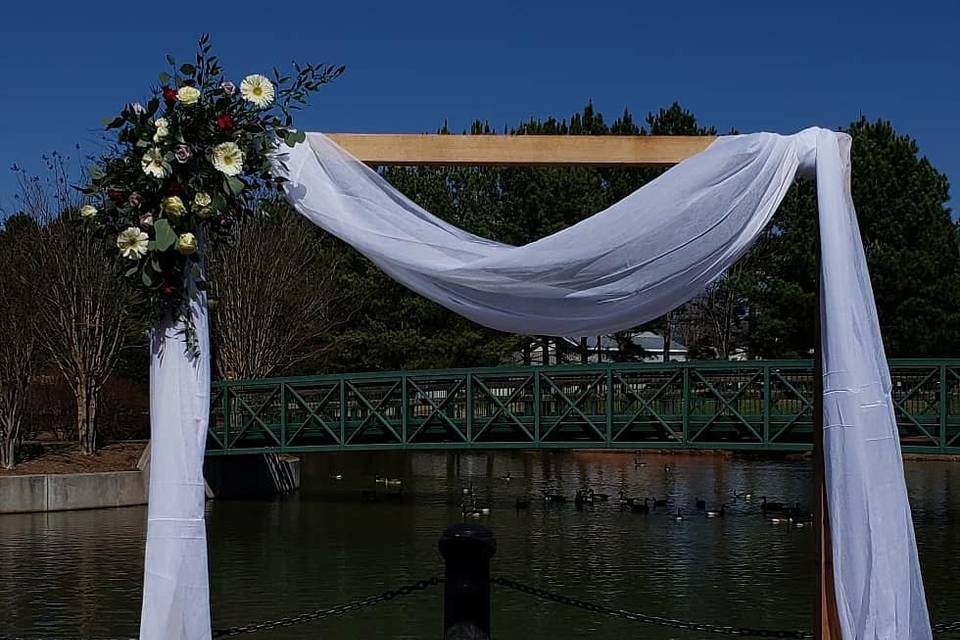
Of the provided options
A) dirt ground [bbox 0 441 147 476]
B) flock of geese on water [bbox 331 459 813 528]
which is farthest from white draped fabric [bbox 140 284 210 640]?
dirt ground [bbox 0 441 147 476]

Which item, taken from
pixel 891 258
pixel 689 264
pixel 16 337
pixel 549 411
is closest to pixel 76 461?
pixel 16 337

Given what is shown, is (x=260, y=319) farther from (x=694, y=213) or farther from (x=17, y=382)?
(x=694, y=213)

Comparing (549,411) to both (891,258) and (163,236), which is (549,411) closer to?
(891,258)

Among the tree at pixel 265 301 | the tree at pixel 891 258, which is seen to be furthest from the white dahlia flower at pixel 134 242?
the tree at pixel 891 258

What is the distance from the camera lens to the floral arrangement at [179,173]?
5.32 meters

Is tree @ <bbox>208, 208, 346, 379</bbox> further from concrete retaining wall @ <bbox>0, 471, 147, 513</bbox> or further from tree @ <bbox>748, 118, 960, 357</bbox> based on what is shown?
tree @ <bbox>748, 118, 960, 357</bbox>

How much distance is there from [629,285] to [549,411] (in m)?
19.0

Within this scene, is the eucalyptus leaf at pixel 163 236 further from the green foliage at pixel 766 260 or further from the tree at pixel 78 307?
the green foliage at pixel 766 260

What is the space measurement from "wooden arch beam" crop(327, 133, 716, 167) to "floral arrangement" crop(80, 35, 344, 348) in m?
0.44

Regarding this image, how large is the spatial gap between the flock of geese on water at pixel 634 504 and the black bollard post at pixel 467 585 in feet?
50.3

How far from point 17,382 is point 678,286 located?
20.0 m

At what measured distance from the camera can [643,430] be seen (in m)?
23.3

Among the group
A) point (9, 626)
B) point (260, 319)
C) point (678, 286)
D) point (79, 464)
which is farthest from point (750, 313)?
point (678, 286)

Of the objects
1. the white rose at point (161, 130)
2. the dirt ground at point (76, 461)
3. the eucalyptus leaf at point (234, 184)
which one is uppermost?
the white rose at point (161, 130)
